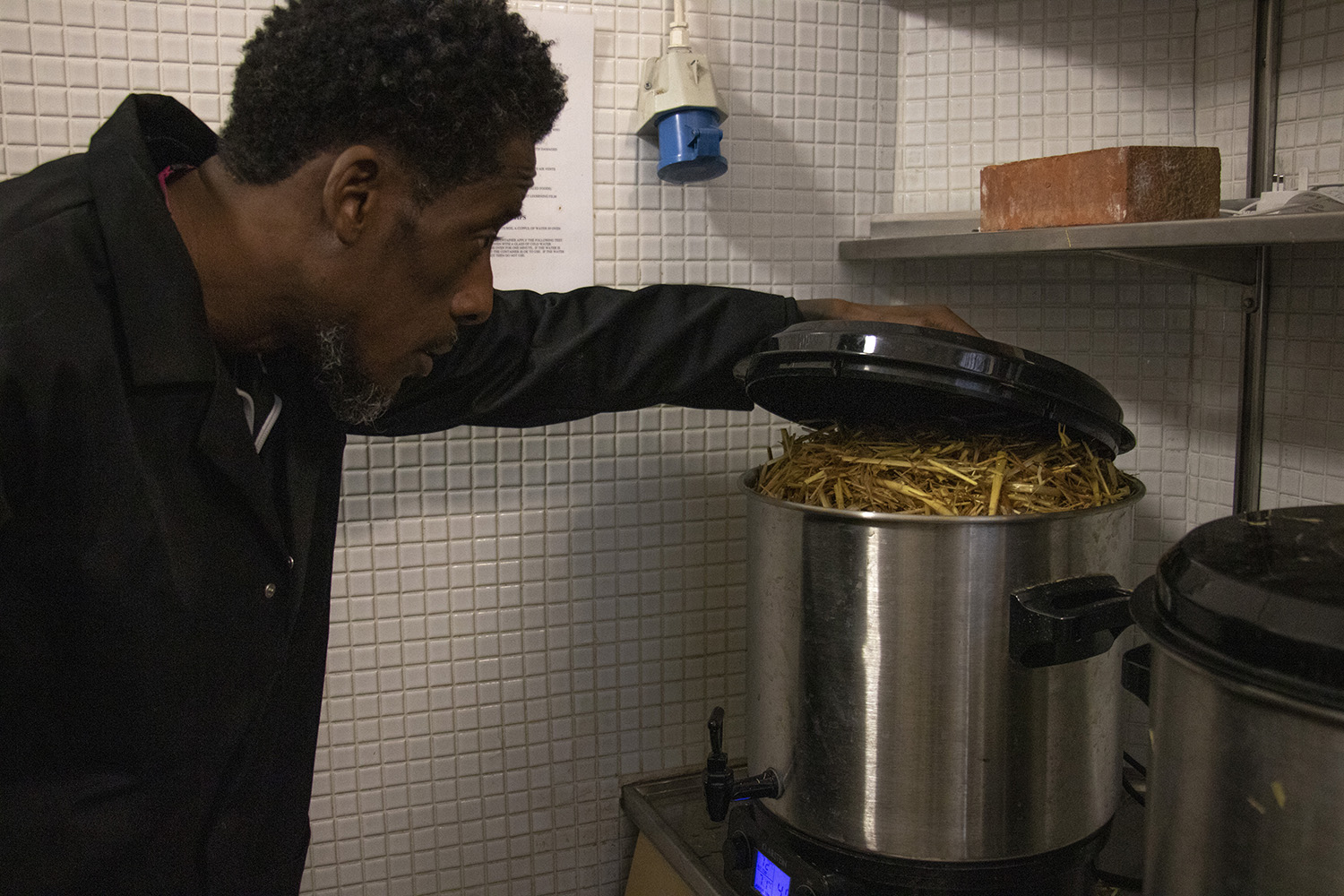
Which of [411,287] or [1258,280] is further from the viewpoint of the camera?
[1258,280]

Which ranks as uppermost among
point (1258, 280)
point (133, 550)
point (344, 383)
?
point (1258, 280)

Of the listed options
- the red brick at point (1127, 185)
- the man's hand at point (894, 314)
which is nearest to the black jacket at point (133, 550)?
the man's hand at point (894, 314)

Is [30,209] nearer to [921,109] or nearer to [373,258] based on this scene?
[373,258]

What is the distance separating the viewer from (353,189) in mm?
771

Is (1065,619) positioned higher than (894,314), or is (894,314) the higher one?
(894,314)

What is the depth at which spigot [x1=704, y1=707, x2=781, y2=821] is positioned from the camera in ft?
3.19

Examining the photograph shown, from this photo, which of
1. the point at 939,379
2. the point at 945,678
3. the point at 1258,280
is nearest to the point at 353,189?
the point at 939,379

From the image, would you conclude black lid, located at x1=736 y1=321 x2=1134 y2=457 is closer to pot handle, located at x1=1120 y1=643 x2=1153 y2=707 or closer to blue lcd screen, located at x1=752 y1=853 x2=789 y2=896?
pot handle, located at x1=1120 y1=643 x2=1153 y2=707

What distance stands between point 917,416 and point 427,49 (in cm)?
55

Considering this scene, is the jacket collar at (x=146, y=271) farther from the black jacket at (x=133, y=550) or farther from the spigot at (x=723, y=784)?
the spigot at (x=723, y=784)

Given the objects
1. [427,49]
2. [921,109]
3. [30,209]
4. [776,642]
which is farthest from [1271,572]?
[921,109]

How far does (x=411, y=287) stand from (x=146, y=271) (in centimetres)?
18

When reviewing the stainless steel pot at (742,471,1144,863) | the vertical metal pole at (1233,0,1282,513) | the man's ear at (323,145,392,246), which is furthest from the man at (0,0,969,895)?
the vertical metal pole at (1233,0,1282,513)

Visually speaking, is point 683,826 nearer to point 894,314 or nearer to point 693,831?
point 693,831
